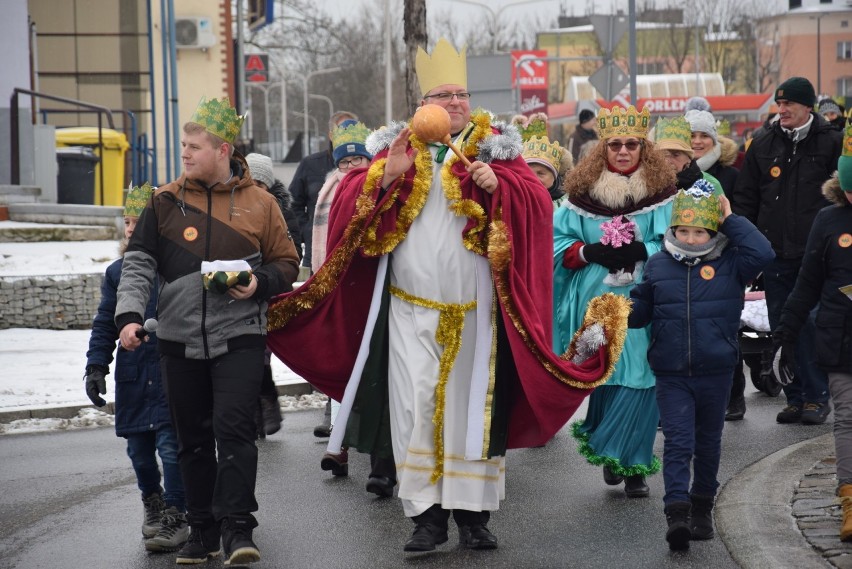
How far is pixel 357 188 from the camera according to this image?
6449 mm

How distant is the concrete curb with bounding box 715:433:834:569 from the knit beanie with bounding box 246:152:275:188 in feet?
12.7

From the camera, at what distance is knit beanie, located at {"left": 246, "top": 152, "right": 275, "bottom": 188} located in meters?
9.62

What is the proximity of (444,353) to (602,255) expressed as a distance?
1546mm

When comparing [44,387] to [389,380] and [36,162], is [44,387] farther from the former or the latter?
[36,162]

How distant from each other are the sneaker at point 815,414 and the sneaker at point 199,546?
488 cm

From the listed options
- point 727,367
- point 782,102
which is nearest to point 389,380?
point 727,367

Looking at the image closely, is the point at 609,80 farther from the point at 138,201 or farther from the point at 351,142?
the point at 138,201

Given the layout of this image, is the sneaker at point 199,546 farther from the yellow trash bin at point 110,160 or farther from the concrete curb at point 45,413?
the yellow trash bin at point 110,160

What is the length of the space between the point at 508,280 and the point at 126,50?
94.8ft

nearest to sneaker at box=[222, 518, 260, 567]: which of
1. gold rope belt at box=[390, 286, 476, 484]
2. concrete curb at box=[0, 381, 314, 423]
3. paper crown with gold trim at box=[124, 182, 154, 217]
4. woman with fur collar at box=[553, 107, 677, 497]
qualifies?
gold rope belt at box=[390, 286, 476, 484]

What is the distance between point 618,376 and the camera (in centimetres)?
746

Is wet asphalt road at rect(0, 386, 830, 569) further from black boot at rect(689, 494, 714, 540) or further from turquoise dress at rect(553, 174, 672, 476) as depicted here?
turquoise dress at rect(553, 174, 672, 476)

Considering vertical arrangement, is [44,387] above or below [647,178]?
below

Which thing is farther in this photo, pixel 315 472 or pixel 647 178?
pixel 315 472
